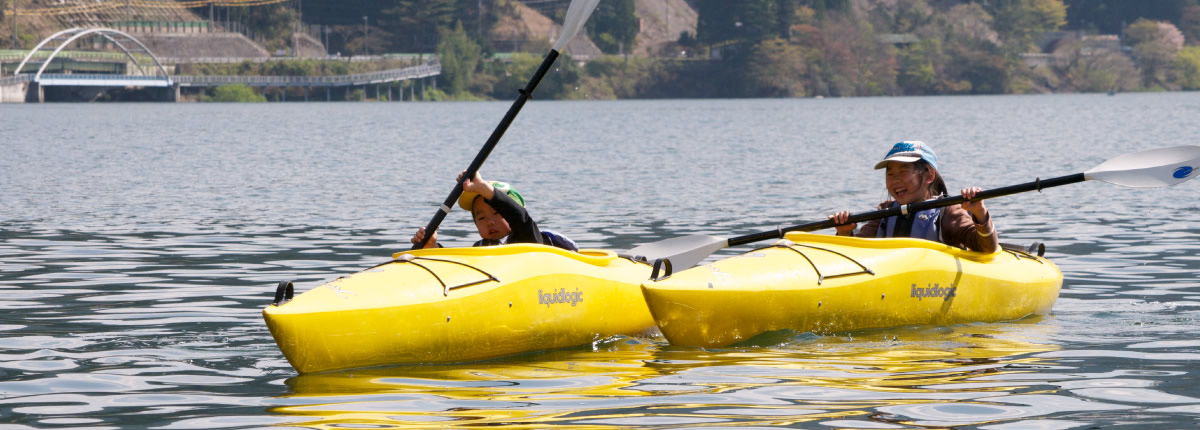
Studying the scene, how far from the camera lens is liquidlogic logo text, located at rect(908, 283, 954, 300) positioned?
32.1ft

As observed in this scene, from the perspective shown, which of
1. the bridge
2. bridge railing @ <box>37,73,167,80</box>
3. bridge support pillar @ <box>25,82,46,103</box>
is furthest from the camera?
bridge support pillar @ <box>25,82,46,103</box>

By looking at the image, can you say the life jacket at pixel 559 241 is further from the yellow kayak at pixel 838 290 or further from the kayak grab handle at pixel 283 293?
the kayak grab handle at pixel 283 293

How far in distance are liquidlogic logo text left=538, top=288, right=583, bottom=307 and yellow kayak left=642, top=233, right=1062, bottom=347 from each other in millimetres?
524

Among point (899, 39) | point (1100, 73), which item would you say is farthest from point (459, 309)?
point (1100, 73)

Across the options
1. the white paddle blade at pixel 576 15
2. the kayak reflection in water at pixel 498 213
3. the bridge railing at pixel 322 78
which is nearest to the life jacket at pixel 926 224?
the white paddle blade at pixel 576 15

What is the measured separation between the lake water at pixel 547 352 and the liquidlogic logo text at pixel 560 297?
321 mm

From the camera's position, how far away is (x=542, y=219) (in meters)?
19.6

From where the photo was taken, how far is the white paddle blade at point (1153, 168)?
10.4m

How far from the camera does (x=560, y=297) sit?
896cm

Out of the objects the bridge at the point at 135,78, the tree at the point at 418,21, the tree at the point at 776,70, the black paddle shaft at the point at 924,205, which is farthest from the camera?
the tree at the point at 418,21

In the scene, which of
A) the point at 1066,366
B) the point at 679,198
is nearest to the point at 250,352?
the point at 1066,366

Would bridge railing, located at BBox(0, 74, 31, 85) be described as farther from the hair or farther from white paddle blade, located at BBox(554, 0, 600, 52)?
the hair

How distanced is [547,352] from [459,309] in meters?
0.85

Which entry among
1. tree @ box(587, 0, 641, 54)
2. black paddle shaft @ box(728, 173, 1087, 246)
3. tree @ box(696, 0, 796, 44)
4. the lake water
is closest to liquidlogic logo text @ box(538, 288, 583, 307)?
the lake water
